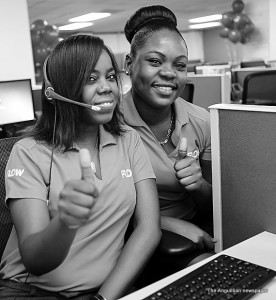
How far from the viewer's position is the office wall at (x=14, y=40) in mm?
4211

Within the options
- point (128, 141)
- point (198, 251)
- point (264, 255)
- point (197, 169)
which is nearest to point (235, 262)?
point (264, 255)

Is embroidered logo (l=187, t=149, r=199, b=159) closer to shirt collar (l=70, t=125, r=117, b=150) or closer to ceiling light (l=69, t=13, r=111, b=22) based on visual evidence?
shirt collar (l=70, t=125, r=117, b=150)

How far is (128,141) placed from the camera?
116 centimetres

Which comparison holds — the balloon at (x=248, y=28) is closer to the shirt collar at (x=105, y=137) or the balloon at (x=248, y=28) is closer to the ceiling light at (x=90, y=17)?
the ceiling light at (x=90, y=17)

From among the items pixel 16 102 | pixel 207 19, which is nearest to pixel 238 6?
pixel 207 19

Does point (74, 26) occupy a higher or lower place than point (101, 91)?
higher

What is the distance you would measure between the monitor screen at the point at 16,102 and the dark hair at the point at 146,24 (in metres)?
1.86

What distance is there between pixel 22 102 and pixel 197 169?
231cm

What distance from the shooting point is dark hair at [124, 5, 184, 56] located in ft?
4.33

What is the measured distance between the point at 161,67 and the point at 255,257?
0.66 metres

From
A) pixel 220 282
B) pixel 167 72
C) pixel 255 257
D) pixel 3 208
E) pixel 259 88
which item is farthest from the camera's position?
pixel 259 88

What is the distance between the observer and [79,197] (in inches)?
25.8

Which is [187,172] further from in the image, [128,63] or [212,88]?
[212,88]

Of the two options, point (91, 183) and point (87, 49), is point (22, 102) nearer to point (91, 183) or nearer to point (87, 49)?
point (87, 49)
